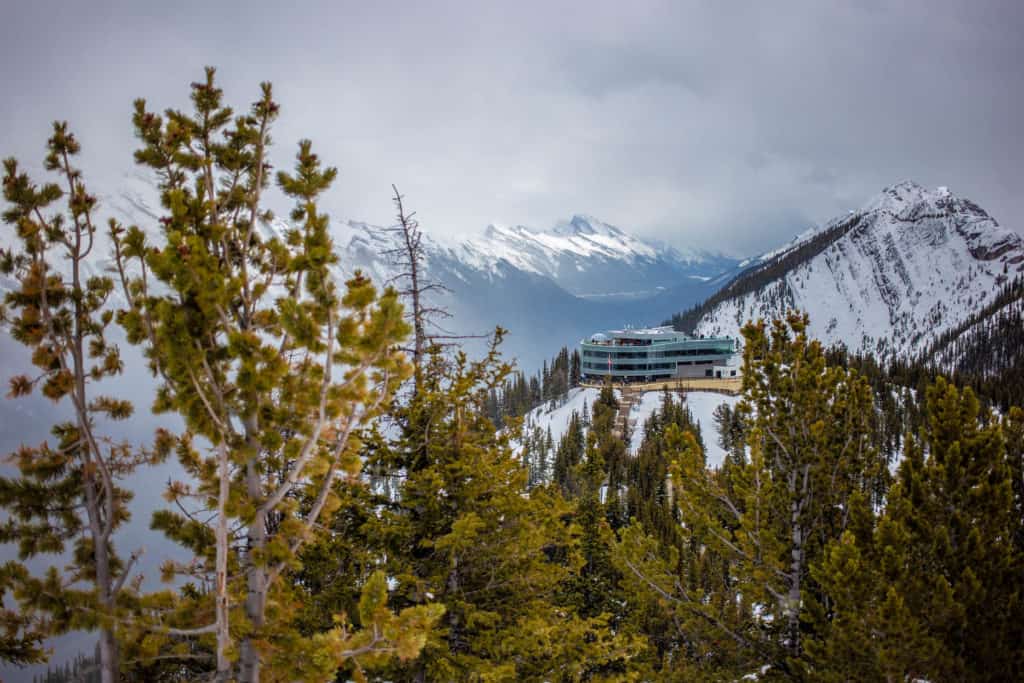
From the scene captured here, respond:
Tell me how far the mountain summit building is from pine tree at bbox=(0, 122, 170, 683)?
12524 cm

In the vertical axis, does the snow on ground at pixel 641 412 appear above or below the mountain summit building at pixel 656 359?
below

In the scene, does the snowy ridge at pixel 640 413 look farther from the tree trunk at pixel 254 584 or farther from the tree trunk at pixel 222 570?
the tree trunk at pixel 222 570

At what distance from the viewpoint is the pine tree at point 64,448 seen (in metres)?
5.36

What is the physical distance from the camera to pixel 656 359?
131 meters

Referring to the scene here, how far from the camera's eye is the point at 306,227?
5020 mm

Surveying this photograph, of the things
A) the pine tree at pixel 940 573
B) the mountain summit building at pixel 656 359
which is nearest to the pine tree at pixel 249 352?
the pine tree at pixel 940 573

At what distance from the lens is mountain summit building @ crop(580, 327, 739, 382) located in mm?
129875

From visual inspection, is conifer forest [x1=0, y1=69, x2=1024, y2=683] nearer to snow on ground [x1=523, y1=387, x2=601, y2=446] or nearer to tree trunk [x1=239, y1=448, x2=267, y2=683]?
tree trunk [x1=239, y1=448, x2=267, y2=683]

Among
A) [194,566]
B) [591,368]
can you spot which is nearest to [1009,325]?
[591,368]

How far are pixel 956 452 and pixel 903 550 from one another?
5.57ft

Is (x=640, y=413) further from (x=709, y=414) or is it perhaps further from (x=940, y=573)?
(x=940, y=573)

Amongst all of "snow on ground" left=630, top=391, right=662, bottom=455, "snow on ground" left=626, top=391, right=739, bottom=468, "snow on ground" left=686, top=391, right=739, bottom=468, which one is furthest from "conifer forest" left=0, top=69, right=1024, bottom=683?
"snow on ground" left=630, top=391, right=662, bottom=455

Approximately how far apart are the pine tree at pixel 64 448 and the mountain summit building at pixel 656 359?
4931 inches

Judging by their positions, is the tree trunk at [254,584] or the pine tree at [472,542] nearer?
the tree trunk at [254,584]
